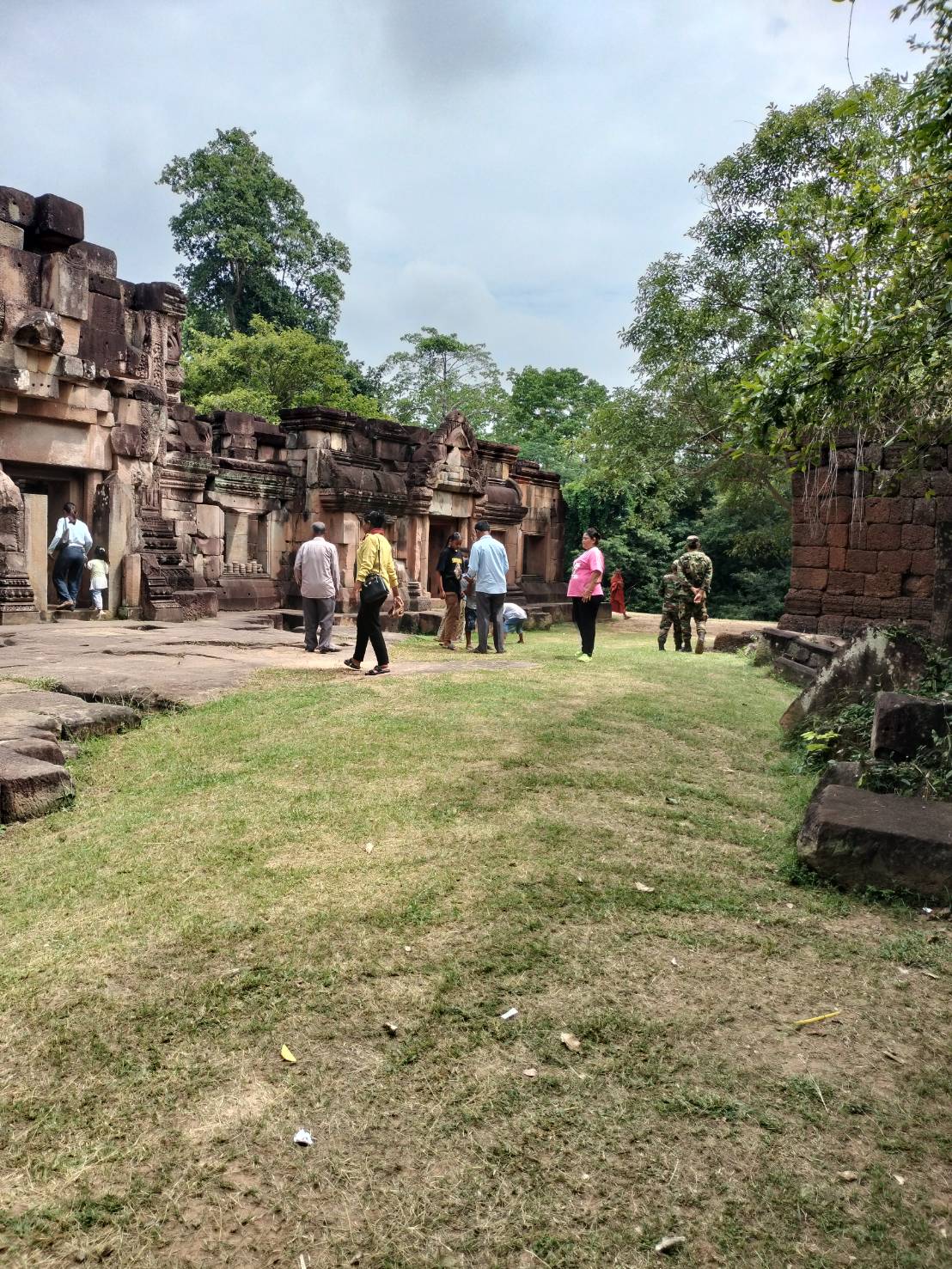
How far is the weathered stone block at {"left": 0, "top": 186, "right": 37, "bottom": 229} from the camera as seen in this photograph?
40.3 ft

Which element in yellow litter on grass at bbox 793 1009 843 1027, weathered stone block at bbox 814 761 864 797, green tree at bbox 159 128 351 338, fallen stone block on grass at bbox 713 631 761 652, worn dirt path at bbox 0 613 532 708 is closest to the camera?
yellow litter on grass at bbox 793 1009 843 1027

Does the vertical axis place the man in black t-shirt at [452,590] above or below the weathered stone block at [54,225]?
below

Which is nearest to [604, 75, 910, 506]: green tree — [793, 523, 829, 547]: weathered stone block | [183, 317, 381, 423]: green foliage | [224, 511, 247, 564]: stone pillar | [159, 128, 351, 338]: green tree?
[793, 523, 829, 547]: weathered stone block

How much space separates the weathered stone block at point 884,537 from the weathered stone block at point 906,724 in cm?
904

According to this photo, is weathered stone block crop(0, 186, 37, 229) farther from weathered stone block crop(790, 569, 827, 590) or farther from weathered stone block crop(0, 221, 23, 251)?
weathered stone block crop(790, 569, 827, 590)

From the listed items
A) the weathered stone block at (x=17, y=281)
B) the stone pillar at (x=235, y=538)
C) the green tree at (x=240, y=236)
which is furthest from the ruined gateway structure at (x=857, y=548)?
the green tree at (x=240, y=236)

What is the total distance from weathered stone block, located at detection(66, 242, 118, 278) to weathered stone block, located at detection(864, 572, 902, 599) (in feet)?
40.3

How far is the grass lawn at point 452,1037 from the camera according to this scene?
1.92 meters

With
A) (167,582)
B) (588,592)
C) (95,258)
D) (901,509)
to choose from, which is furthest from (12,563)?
(901,509)

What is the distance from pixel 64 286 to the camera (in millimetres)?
12688

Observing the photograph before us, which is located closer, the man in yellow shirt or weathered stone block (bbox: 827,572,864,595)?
the man in yellow shirt

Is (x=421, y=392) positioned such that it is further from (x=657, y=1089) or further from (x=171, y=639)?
(x=657, y=1089)

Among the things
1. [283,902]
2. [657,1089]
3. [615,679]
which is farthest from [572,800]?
[615,679]

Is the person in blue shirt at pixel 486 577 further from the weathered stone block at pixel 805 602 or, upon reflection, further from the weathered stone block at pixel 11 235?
the weathered stone block at pixel 11 235
